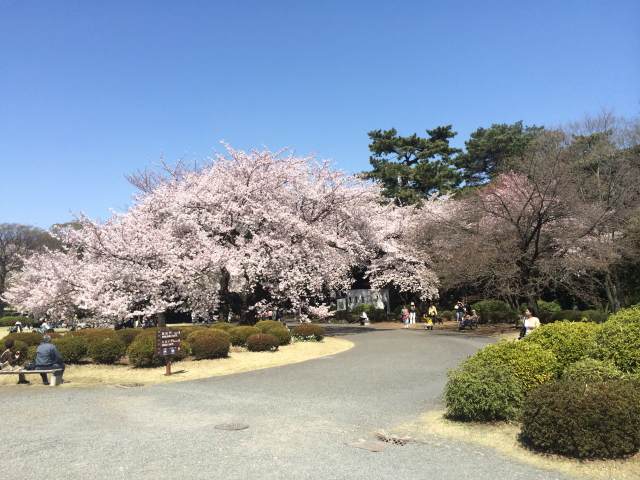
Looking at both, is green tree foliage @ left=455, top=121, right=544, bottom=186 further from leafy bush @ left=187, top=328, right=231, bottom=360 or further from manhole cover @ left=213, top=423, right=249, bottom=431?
manhole cover @ left=213, top=423, right=249, bottom=431

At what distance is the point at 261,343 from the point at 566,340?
11.2 m

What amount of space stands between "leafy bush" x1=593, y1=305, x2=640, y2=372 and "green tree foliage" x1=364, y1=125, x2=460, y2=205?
33.8 m

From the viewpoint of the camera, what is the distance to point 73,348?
15633 mm

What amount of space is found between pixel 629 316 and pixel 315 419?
5.15 m

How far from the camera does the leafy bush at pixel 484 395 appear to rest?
753 cm

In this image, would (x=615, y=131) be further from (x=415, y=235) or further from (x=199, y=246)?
(x=199, y=246)

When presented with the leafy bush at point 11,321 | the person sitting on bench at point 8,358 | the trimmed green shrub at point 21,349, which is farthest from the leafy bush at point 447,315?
the leafy bush at point 11,321

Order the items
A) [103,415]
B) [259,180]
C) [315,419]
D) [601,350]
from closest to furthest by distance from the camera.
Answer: [601,350] < [315,419] < [103,415] < [259,180]

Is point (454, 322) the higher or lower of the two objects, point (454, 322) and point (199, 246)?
the lower

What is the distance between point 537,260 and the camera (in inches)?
963

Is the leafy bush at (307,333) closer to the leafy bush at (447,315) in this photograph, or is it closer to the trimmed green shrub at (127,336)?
the trimmed green shrub at (127,336)

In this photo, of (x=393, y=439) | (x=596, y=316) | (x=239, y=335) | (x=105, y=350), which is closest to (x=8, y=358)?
(x=105, y=350)

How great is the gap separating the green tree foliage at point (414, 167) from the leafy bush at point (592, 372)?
3440 centimetres

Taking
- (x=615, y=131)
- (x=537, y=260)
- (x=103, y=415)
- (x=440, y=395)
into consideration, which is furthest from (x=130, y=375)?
(x=615, y=131)
